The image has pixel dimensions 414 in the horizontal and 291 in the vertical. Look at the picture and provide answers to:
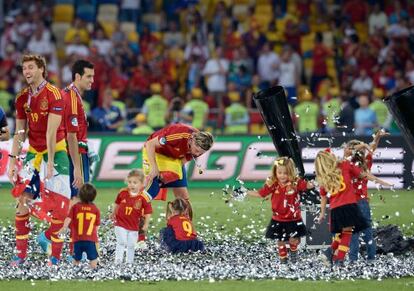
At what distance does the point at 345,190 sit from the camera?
46.9ft

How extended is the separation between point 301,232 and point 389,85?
15.6 metres

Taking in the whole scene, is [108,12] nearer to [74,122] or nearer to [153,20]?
[153,20]

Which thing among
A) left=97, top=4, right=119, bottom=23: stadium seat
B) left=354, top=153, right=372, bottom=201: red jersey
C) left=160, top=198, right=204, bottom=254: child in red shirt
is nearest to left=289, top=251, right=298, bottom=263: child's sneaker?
left=354, top=153, right=372, bottom=201: red jersey

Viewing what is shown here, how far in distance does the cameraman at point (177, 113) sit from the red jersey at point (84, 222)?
13822mm

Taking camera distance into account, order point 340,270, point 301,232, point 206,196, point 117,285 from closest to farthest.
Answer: point 117,285
point 340,270
point 301,232
point 206,196

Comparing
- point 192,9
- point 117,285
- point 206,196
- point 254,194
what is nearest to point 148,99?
point 192,9

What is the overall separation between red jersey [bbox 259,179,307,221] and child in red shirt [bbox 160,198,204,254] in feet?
4.15

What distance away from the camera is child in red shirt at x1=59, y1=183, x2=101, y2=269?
546 inches

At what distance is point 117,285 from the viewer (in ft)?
41.8

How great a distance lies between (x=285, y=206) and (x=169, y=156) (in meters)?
1.99

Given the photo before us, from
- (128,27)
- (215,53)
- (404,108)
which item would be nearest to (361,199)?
(404,108)

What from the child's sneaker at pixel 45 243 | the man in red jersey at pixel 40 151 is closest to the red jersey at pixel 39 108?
the man in red jersey at pixel 40 151

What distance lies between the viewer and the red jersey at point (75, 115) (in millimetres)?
14297

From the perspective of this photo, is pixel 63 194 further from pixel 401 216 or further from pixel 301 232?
pixel 401 216
